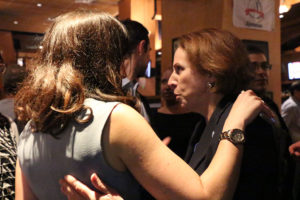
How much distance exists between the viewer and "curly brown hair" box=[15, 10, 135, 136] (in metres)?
0.90

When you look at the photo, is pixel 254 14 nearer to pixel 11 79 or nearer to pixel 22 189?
pixel 11 79

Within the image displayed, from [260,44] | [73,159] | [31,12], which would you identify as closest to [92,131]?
[73,159]

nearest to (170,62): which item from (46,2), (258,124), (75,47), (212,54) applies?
(212,54)

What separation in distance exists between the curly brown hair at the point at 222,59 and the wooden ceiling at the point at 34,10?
15.5 feet

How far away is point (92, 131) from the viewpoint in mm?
841

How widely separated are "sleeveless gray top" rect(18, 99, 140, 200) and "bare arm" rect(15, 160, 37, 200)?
2.7 inches

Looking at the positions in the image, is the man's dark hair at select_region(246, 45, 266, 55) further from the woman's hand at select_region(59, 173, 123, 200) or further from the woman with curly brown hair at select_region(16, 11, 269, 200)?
the woman's hand at select_region(59, 173, 123, 200)

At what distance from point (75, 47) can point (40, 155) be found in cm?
32

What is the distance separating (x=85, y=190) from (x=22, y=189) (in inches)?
11.5

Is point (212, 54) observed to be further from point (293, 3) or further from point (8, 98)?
point (293, 3)

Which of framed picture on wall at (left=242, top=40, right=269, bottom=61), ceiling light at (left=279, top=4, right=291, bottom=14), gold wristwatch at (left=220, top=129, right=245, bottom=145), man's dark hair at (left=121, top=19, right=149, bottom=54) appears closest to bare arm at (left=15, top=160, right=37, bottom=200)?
gold wristwatch at (left=220, top=129, right=245, bottom=145)

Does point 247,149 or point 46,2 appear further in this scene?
point 46,2

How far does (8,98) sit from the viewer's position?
10.0 feet

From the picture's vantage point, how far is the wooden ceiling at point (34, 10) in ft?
20.8
